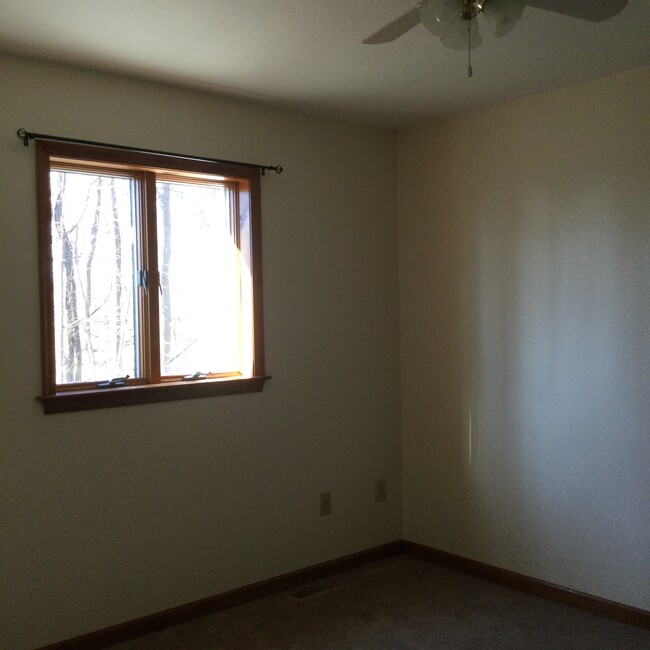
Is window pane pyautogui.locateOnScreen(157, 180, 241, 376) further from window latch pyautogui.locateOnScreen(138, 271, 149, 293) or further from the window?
window latch pyautogui.locateOnScreen(138, 271, 149, 293)

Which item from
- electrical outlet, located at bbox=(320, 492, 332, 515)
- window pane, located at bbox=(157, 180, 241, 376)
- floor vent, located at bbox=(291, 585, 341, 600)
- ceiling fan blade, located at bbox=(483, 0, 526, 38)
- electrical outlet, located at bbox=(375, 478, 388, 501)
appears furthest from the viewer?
electrical outlet, located at bbox=(375, 478, 388, 501)

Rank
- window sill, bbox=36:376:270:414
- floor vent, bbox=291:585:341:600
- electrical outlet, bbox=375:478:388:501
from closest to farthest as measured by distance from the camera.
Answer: window sill, bbox=36:376:270:414 → floor vent, bbox=291:585:341:600 → electrical outlet, bbox=375:478:388:501

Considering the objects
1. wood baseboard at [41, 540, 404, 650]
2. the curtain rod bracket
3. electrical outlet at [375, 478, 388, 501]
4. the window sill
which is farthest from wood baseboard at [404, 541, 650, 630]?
the curtain rod bracket

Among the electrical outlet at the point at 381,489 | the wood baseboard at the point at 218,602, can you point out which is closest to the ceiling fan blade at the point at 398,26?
the wood baseboard at the point at 218,602

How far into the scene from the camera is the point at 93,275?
3.06 m

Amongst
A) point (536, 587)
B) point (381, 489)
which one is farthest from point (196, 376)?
point (536, 587)

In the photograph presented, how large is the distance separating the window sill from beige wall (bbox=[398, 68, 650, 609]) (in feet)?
3.64

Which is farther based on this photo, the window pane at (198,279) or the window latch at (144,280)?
the window pane at (198,279)

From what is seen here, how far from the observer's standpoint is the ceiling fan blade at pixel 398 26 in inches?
74.8

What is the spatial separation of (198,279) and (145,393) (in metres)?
0.62

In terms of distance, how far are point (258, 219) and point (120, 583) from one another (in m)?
1.74

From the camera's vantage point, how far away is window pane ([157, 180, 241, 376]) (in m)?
3.29

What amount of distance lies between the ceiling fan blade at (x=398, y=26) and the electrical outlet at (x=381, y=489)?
102 inches

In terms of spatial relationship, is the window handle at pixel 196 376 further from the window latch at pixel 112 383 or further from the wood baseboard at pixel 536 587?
the wood baseboard at pixel 536 587
